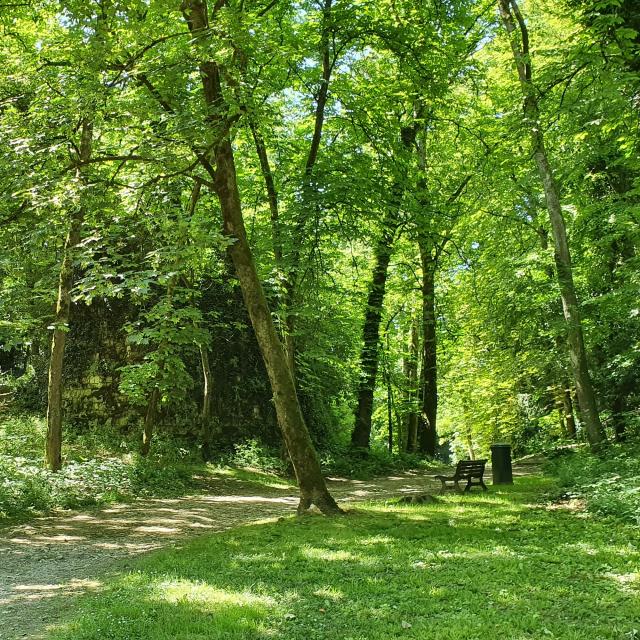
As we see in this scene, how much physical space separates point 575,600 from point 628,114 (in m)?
7.32

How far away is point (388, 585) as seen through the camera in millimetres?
5895

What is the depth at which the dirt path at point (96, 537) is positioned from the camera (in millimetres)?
6302

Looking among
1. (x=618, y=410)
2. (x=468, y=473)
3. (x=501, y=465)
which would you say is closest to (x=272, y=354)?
(x=468, y=473)

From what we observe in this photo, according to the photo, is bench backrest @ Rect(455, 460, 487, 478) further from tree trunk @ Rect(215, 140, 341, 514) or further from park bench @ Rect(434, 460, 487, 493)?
tree trunk @ Rect(215, 140, 341, 514)

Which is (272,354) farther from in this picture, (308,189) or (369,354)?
(369,354)

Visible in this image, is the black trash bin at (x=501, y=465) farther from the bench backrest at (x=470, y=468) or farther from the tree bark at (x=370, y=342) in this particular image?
the tree bark at (x=370, y=342)

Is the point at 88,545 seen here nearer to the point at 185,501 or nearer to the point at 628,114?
the point at 185,501

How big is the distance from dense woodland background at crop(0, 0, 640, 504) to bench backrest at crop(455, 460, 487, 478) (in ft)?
10.5

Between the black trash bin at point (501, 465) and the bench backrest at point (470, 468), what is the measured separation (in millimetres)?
650

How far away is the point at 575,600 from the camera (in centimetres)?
515

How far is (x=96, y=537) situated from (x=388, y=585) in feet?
18.3

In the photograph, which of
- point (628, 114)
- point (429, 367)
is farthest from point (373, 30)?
point (429, 367)

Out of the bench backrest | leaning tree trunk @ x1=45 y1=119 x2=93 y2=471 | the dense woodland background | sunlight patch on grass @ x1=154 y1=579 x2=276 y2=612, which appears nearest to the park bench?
the bench backrest

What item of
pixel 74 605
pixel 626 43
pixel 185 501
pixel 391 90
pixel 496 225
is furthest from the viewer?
pixel 496 225
